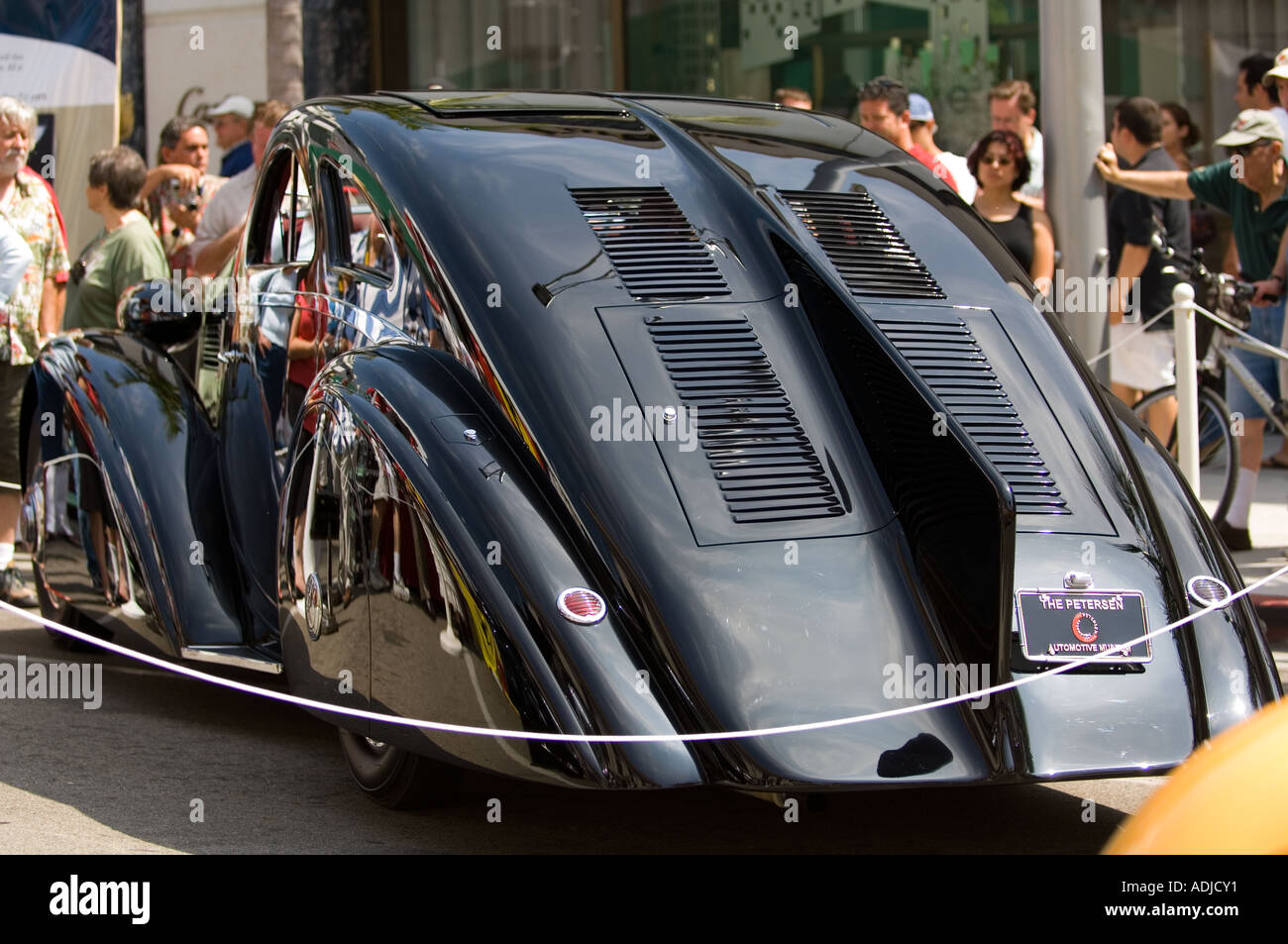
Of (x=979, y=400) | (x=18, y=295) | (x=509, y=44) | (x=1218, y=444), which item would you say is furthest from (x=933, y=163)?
(x=509, y=44)

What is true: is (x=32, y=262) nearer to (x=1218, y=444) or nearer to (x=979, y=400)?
(x=979, y=400)

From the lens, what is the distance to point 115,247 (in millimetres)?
8695

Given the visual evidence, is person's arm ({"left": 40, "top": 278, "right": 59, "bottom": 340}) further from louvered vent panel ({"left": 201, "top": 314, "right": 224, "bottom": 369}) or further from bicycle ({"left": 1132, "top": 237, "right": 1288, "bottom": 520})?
bicycle ({"left": 1132, "top": 237, "right": 1288, "bottom": 520})

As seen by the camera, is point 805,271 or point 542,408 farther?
point 805,271

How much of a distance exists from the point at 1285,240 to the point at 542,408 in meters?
5.12

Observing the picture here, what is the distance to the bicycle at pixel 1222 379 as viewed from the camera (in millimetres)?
8516

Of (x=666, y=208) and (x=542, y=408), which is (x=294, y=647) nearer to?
(x=542, y=408)

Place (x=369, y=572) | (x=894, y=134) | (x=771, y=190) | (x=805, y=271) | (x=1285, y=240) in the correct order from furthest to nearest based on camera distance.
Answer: (x=894, y=134)
(x=1285, y=240)
(x=771, y=190)
(x=805, y=271)
(x=369, y=572)

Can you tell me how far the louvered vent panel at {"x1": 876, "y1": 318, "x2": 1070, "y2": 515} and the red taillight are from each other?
1120mm

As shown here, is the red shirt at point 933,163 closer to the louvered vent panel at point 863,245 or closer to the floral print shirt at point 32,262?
the louvered vent panel at point 863,245

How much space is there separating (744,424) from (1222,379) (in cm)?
514

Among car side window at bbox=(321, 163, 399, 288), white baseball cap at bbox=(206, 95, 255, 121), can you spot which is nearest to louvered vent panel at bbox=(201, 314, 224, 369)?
car side window at bbox=(321, 163, 399, 288)

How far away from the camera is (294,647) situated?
4926 mm

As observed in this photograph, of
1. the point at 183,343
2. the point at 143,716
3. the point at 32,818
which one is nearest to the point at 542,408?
the point at 32,818
